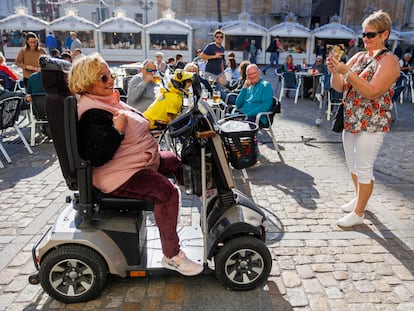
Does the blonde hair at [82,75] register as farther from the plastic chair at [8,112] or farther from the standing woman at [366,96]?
the plastic chair at [8,112]

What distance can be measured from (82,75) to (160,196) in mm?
963

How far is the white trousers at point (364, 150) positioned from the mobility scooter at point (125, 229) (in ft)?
4.69

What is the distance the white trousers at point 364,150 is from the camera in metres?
3.71

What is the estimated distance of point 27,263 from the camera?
11.0ft

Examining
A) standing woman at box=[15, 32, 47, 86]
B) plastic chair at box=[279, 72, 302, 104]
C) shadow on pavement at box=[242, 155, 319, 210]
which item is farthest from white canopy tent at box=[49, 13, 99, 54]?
shadow on pavement at box=[242, 155, 319, 210]

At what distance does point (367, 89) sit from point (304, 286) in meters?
1.80

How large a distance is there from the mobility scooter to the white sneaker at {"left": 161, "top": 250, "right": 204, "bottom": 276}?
0.08 metres

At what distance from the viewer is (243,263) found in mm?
2891

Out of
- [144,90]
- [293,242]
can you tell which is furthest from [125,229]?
[144,90]

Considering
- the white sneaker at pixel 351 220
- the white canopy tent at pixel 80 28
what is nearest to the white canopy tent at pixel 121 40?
the white canopy tent at pixel 80 28

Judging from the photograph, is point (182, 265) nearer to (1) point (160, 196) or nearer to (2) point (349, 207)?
(1) point (160, 196)

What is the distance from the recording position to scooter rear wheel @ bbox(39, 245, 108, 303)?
2674mm

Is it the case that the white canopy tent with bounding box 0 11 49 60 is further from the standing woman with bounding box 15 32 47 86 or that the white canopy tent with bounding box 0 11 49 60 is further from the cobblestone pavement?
the cobblestone pavement

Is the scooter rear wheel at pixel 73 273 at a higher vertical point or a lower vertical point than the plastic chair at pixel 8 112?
lower
